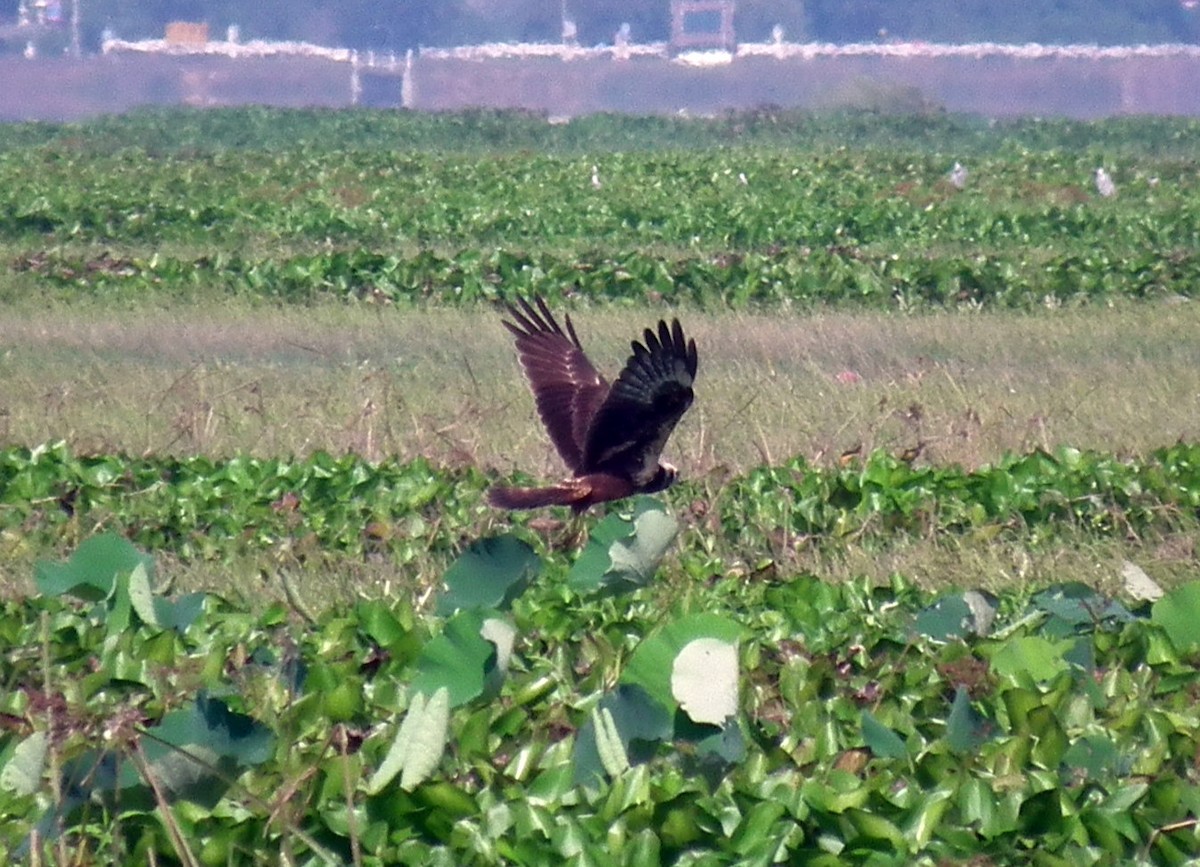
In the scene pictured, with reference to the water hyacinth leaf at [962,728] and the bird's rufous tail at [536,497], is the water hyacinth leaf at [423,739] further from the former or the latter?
the bird's rufous tail at [536,497]

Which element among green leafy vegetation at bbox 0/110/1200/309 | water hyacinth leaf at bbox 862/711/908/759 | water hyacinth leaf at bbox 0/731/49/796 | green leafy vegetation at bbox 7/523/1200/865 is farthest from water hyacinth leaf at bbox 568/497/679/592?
green leafy vegetation at bbox 0/110/1200/309

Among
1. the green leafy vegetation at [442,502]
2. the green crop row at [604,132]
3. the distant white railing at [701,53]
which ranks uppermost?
the distant white railing at [701,53]

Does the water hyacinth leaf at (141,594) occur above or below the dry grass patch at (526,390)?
above

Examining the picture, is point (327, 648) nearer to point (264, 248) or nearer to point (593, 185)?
point (264, 248)

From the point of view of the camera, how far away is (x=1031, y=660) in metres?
4.11

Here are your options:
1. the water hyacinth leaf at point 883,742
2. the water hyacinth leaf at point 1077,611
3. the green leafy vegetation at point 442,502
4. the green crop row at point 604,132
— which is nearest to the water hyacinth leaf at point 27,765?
the water hyacinth leaf at point 883,742

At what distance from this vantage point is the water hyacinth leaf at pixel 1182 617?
4.42 m

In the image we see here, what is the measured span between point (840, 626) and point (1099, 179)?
70.8ft

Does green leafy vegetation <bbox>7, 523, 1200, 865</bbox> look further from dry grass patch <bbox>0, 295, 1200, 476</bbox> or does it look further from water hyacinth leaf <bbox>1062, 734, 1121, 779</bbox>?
dry grass patch <bbox>0, 295, 1200, 476</bbox>

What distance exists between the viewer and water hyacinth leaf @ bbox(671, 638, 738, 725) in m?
3.50

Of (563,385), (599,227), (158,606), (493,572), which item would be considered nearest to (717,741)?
(493,572)

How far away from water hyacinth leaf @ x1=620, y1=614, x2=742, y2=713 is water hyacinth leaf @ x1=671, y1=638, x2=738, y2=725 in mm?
119

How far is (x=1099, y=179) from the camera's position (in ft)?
82.5

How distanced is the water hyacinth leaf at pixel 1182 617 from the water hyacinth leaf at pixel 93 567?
2.50m
